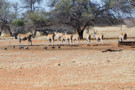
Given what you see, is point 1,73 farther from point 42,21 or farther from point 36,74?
point 42,21

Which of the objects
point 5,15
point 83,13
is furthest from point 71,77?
point 5,15

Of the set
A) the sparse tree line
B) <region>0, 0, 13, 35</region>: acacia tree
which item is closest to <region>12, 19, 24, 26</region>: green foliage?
<region>0, 0, 13, 35</region>: acacia tree

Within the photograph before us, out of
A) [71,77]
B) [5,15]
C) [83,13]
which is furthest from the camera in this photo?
[5,15]

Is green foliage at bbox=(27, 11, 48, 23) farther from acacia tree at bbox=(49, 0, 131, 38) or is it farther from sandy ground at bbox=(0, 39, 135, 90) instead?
sandy ground at bbox=(0, 39, 135, 90)

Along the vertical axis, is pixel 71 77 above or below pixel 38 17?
below

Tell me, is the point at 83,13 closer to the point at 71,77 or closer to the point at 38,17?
the point at 38,17

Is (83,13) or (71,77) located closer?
(71,77)

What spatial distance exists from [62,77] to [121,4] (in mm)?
31280

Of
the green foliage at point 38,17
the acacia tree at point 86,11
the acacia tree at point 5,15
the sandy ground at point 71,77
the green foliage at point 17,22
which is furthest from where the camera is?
the acacia tree at point 5,15

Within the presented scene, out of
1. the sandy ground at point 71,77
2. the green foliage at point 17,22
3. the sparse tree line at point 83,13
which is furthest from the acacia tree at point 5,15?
the sandy ground at point 71,77

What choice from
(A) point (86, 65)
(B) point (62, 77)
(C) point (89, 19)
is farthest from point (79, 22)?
(B) point (62, 77)

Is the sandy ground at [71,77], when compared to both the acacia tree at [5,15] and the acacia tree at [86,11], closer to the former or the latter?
the acacia tree at [86,11]

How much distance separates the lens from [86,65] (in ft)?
43.5

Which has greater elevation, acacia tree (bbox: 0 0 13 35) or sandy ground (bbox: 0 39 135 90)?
acacia tree (bbox: 0 0 13 35)
